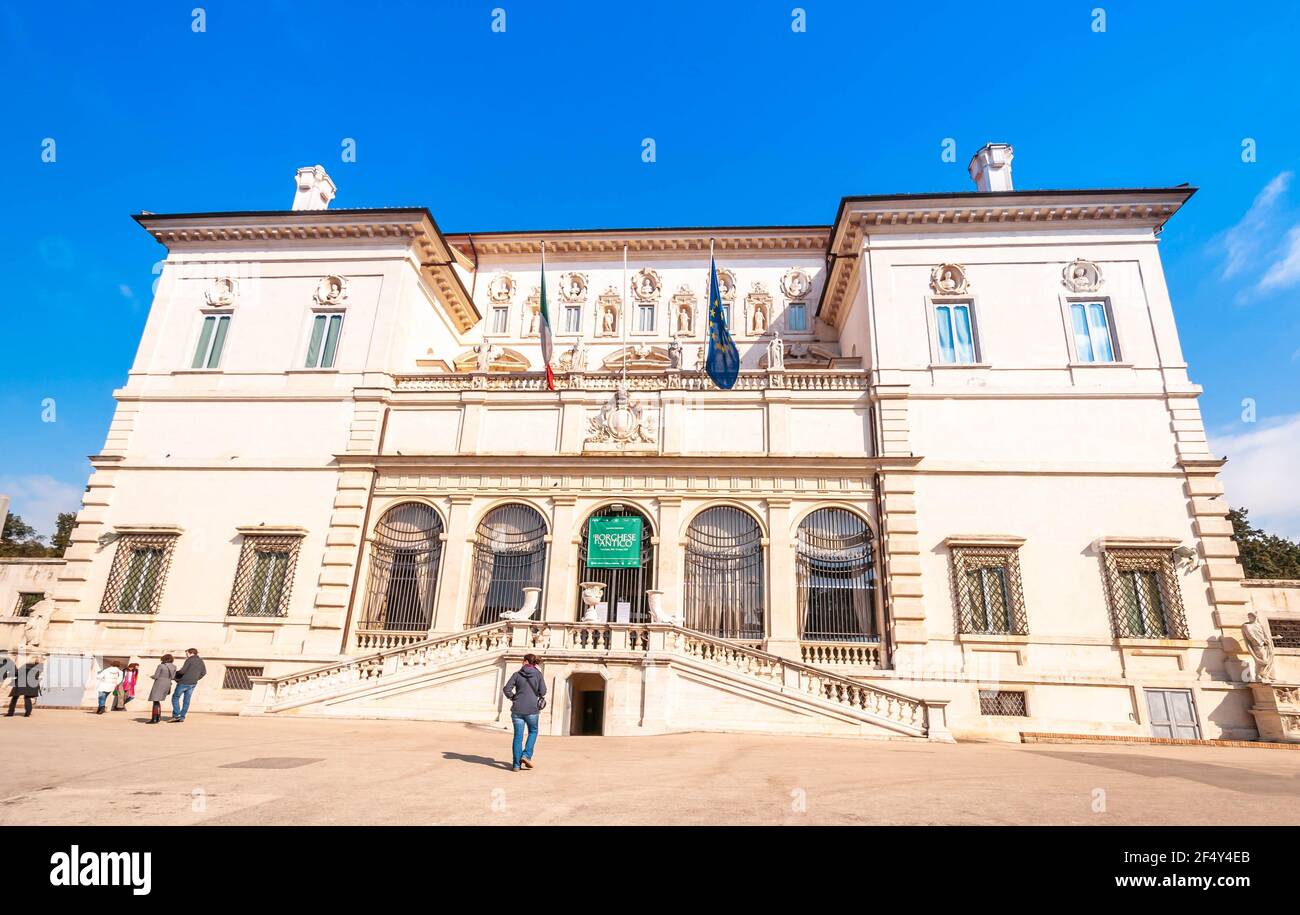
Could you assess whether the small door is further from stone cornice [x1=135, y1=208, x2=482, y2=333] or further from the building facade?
stone cornice [x1=135, y1=208, x2=482, y2=333]

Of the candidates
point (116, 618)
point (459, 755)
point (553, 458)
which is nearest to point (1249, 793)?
point (459, 755)

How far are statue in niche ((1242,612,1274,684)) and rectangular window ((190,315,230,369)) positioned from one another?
112 feet

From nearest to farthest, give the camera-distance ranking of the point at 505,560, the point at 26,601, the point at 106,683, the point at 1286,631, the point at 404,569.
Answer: the point at 106,683
the point at 1286,631
the point at 505,560
the point at 404,569
the point at 26,601

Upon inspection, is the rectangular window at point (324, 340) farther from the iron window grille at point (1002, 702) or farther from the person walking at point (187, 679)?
the iron window grille at point (1002, 702)

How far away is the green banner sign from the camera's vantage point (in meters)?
21.2

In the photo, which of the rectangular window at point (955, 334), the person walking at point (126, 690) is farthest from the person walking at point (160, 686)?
the rectangular window at point (955, 334)

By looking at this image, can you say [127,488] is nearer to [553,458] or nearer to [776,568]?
[553,458]

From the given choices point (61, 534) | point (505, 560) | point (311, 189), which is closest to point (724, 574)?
point (505, 560)

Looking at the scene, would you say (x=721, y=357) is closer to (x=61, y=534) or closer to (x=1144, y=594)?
(x=1144, y=594)

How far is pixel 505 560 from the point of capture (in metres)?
21.8

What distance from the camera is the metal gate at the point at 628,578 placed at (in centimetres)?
2091

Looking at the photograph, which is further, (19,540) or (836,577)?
(19,540)

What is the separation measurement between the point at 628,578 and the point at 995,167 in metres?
21.5
